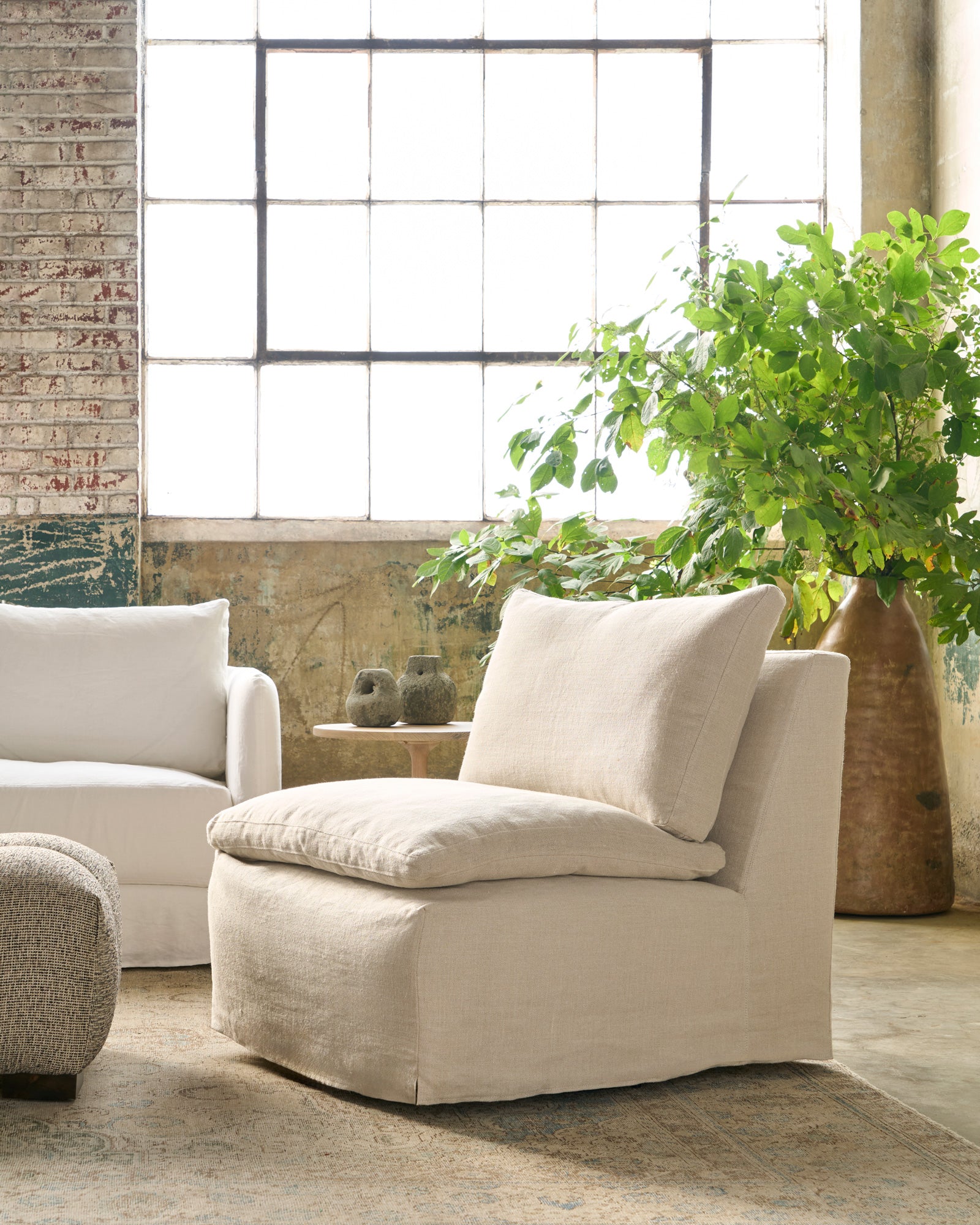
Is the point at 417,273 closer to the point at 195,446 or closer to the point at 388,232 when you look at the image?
the point at 388,232

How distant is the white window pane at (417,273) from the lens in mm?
4625

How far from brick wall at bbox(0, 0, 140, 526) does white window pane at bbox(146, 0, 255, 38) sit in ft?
0.65

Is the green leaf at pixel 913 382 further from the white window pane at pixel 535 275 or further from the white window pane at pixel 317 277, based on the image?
the white window pane at pixel 317 277

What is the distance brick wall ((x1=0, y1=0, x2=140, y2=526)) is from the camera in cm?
439

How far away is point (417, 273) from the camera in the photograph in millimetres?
4633

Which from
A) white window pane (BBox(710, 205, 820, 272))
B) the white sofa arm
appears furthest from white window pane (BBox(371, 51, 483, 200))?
the white sofa arm

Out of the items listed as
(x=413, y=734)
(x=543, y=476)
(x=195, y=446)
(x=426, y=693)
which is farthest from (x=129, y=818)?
(x=195, y=446)

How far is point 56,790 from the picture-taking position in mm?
2869

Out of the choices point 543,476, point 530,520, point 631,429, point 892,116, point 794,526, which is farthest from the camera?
point 892,116

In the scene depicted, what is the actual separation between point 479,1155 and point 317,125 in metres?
3.83

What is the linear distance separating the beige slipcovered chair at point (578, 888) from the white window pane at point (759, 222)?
2.74m

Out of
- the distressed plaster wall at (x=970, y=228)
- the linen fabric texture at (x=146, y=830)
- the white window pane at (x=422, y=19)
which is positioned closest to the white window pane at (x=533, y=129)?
the white window pane at (x=422, y=19)

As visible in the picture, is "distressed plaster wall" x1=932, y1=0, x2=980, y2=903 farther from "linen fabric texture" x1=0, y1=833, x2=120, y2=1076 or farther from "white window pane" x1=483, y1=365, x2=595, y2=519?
"linen fabric texture" x1=0, y1=833, x2=120, y2=1076

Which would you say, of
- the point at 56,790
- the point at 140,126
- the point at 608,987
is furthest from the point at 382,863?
the point at 140,126
